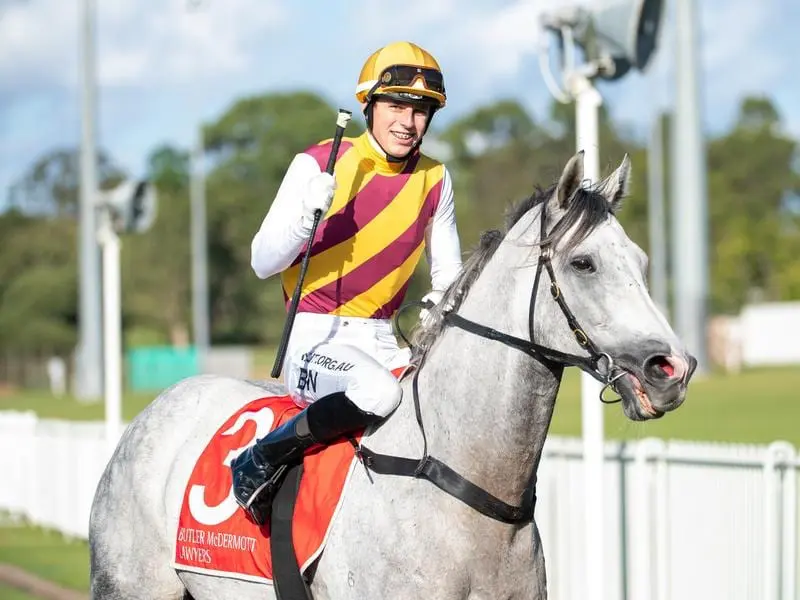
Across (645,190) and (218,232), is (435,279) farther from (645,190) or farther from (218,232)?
(645,190)

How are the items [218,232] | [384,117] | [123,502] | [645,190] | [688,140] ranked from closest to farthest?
[384,117]
[123,502]
[688,140]
[218,232]
[645,190]

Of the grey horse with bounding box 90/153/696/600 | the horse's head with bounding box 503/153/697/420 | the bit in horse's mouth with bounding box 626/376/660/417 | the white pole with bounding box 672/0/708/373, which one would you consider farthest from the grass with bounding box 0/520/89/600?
the white pole with bounding box 672/0/708/373

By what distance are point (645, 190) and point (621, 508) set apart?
62.5m

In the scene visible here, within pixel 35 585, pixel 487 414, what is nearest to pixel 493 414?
pixel 487 414

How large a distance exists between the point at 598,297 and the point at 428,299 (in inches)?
37.5

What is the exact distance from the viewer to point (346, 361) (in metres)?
4.39

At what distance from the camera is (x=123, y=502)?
521cm

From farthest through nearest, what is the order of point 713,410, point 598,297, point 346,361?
1. point 713,410
2. point 346,361
3. point 598,297

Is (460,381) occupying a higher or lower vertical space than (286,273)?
lower

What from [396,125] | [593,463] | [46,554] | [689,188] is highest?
[689,188]

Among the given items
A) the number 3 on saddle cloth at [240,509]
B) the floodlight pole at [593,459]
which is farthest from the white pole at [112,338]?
the number 3 on saddle cloth at [240,509]

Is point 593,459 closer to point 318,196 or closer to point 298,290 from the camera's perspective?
point 298,290

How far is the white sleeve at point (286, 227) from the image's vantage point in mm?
Answer: 4418

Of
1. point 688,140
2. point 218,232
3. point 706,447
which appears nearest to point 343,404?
point 706,447
